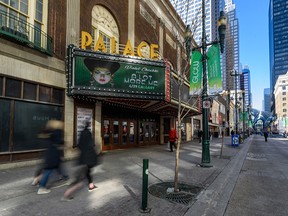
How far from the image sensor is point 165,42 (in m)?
24.1

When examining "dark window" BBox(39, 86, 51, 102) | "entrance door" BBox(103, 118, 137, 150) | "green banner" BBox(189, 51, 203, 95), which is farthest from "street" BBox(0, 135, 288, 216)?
"entrance door" BBox(103, 118, 137, 150)

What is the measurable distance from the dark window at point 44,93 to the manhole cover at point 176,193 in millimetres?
6914

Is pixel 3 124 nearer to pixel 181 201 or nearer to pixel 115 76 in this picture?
pixel 115 76

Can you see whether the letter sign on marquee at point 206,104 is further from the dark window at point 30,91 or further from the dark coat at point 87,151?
the dark window at point 30,91

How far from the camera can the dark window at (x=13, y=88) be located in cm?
980

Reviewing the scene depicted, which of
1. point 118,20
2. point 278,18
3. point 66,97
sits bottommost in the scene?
point 66,97

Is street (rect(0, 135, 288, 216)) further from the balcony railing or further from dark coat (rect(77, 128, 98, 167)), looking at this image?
the balcony railing

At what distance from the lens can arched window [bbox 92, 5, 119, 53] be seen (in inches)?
600

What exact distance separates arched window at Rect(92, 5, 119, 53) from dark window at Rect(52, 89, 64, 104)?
438 cm

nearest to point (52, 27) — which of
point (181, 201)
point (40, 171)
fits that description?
point (40, 171)

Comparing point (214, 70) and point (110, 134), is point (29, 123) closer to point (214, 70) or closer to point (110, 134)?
point (110, 134)

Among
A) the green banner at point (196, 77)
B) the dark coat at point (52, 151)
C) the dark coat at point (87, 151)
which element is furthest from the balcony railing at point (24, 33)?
the green banner at point (196, 77)

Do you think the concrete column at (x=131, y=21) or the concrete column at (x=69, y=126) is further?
the concrete column at (x=131, y=21)

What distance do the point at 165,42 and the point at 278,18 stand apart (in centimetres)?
21561
